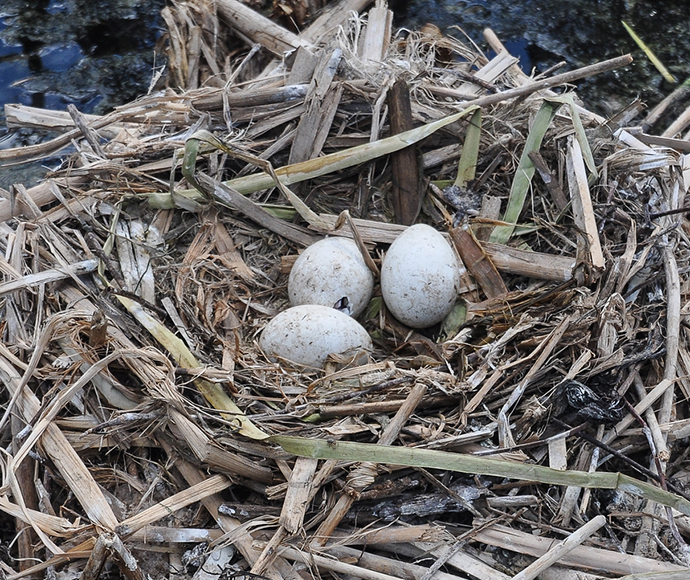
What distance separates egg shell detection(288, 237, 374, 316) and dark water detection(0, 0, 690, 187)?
1304 millimetres

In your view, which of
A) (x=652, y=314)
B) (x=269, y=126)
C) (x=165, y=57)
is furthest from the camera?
(x=165, y=57)

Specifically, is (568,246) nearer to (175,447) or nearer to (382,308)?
(382,308)

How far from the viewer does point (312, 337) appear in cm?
205

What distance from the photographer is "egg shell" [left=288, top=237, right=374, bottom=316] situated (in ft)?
7.26

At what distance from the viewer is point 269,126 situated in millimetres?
2564

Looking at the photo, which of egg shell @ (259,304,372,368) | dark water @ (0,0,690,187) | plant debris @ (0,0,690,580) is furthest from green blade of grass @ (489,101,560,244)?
dark water @ (0,0,690,187)

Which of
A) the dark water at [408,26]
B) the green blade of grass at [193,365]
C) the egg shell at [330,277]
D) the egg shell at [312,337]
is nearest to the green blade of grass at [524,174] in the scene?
the egg shell at [330,277]

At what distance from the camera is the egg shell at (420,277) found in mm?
2164

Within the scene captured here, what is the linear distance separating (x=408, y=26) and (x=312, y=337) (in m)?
1.79

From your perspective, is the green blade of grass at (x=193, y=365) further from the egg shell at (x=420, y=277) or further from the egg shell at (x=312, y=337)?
the egg shell at (x=420, y=277)

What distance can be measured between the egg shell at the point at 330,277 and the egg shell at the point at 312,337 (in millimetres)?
95

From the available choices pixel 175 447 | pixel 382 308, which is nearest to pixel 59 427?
pixel 175 447

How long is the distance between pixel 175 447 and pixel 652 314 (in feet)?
4.28

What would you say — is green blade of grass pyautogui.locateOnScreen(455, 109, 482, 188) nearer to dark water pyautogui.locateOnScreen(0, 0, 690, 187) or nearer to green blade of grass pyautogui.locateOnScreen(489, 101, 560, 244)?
green blade of grass pyautogui.locateOnScreen(489, 101, 560, 244)
